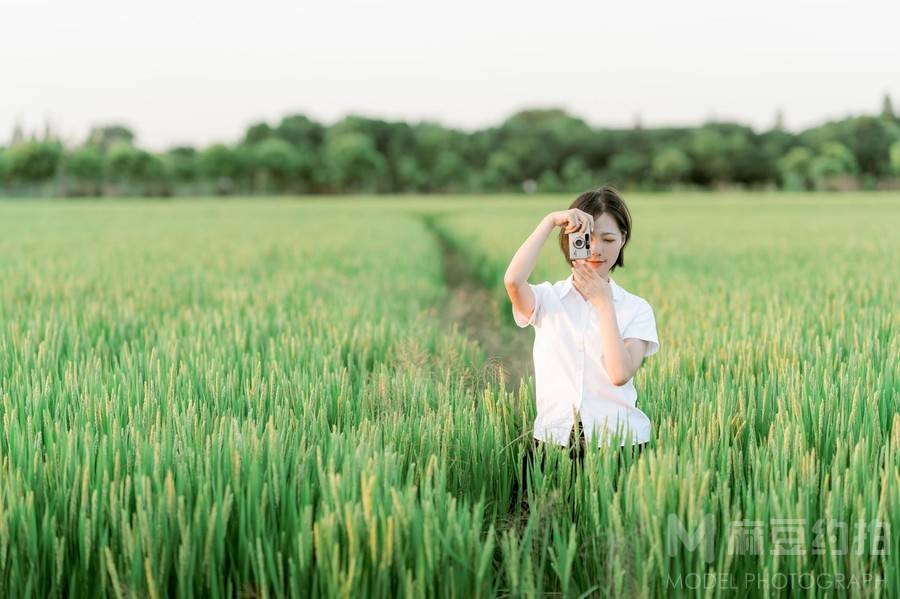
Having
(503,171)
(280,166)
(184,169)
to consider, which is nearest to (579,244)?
(280,166)

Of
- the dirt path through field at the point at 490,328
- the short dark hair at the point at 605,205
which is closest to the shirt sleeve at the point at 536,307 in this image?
the short dark hair at the point at 605,205

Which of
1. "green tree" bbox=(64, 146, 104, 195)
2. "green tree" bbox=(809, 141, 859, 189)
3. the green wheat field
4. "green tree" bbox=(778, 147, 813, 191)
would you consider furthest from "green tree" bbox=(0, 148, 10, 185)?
the green wheat field

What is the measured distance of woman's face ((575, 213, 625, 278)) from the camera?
196cm

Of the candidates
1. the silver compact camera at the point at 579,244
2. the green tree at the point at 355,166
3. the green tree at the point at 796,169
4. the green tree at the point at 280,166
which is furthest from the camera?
the green tree at the point at 280,166

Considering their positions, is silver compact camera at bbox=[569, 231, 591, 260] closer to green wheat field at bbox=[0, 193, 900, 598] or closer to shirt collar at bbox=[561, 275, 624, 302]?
shirt collar at bbox=[561, 275, 624, 302]

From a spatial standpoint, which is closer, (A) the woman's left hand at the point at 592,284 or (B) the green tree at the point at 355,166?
(A) the woman's left hand at the point at 592,284

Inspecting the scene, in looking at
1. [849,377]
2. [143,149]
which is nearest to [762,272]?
[849,377]

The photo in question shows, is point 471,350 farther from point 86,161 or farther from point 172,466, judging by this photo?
point 86,161

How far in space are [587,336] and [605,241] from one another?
24 centimetres

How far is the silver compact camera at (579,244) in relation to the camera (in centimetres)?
183

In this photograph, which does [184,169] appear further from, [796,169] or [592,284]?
[592,284]

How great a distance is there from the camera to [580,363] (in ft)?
6.72

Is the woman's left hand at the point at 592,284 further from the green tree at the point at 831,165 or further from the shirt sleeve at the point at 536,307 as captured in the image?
the green tree at the point at 831,165

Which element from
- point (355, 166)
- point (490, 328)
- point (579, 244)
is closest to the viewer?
point (579, 244)
